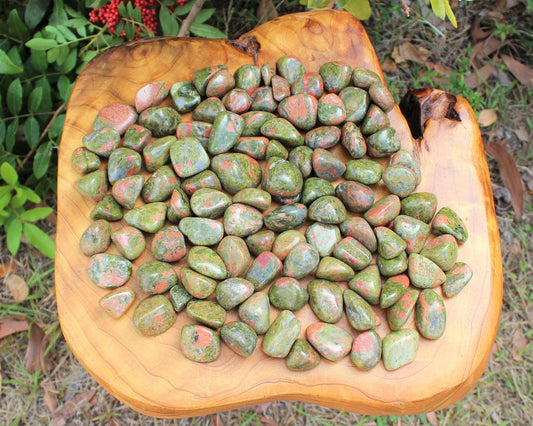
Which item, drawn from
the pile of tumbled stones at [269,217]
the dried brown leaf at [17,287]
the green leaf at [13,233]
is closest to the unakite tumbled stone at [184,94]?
the pile of tumbled stones at [269,217]

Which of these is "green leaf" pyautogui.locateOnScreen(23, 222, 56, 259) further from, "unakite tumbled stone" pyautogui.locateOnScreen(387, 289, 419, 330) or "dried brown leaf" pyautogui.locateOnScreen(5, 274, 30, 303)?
"unakite tumbled stone" pyautogui.locateOnScreen(387, 289, 419, 330)

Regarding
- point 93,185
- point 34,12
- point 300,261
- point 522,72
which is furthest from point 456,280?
point 34,12

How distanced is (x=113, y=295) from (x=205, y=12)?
0.76 m

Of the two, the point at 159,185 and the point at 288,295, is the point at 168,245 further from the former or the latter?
the point at 288,295

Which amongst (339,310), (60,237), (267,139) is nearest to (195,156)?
(267,139)

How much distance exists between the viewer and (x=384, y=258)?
998mm

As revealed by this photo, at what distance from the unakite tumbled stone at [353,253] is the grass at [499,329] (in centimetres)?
65

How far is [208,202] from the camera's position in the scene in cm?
100

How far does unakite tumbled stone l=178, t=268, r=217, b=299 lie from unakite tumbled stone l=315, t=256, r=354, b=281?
218 millimetres

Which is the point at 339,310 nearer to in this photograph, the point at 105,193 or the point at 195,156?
the point at 195,156

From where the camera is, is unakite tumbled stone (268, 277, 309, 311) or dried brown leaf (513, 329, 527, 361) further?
dried brown leaf (513, 329, 527, 361)

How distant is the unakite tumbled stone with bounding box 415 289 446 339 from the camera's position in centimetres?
92

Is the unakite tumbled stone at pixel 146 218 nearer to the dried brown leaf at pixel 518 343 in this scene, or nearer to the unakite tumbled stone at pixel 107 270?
the unakite tumbled stone at pixel 107 270

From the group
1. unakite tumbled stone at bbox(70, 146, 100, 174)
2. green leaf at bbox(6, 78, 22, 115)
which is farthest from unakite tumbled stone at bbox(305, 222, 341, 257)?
green leaf at bbox(6, 78, 22, 115)
